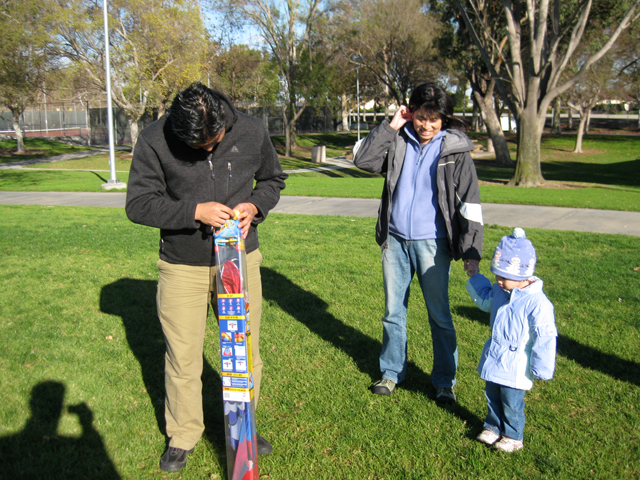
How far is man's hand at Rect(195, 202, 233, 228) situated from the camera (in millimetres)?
2625

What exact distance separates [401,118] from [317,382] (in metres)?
1.90

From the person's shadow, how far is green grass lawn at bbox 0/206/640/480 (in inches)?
0.4

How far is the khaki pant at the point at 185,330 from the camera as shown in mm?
2869

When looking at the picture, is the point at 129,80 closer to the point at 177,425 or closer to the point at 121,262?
the point at 121,262

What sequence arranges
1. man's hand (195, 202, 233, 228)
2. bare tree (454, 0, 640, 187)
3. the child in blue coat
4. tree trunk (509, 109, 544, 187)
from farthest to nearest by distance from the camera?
1. tree trunk (509, 109, 544, 187)
2. bare tree (454, 0, 640, 187)
3. the child in blue coat
4. man's hand (195, 202, 233, 228)

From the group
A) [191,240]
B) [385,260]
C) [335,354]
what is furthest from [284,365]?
[191,240]

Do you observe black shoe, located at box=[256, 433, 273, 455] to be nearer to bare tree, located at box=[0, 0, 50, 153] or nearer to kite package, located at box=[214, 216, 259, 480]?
kite package, located at box=[214, 216, 259, 480]

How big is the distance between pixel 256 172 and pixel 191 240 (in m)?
0.56

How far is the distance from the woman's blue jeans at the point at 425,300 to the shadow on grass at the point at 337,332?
0.19 m

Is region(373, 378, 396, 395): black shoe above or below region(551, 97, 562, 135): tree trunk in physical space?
below

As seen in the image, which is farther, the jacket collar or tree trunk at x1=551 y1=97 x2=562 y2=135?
tree trunk at x1=551 y1=97 x2=562 y2=135

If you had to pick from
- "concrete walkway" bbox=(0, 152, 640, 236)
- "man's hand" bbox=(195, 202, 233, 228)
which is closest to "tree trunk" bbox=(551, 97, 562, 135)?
"concrete walkway" bbox=(0, 152, 640, 236)

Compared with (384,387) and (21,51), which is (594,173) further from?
(21,51)

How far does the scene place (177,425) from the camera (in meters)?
2.98
